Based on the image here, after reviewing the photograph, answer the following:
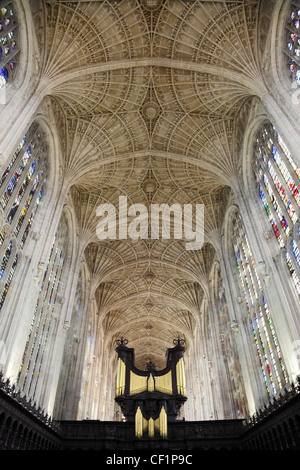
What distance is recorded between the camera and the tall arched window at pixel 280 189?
14.7m

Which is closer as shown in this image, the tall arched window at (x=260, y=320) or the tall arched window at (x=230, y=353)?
the tall arched window at (x=260, y=320)

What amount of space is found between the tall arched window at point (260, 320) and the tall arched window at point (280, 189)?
110 inches

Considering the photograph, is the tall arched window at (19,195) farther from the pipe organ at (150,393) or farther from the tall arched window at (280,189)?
the pipe organ at (150,393)

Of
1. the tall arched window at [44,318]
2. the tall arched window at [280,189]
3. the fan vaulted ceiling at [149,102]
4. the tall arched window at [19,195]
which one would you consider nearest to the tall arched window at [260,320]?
the tall arched window at [280,189]

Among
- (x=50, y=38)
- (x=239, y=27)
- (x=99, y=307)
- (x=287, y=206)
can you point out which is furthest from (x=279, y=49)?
(x=99, y=307)

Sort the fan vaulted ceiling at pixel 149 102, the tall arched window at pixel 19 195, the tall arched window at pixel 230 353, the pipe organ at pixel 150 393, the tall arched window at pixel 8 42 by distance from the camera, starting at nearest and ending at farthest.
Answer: the tall arched window at pixel 8 42
the tall arched window at pixel 19 195
the fan vaulted ceiling at pixel 149 102
the pipe organ at pixel 150 393
the tall arched window at pixel 230 353

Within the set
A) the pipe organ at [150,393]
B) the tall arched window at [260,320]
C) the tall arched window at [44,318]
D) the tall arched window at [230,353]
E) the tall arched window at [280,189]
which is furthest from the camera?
the tall arched window at [230,353]

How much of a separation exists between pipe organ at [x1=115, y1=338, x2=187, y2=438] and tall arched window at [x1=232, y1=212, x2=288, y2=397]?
7821 millimetres

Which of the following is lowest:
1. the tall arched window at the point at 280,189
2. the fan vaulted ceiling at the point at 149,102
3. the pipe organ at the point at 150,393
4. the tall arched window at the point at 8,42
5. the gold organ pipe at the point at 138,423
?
the gold organ pipe at the point at 138,423

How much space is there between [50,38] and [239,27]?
9964 mm

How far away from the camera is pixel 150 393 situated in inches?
909

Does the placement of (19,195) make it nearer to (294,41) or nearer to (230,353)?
(294,41)

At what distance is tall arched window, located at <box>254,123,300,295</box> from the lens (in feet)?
48.3
